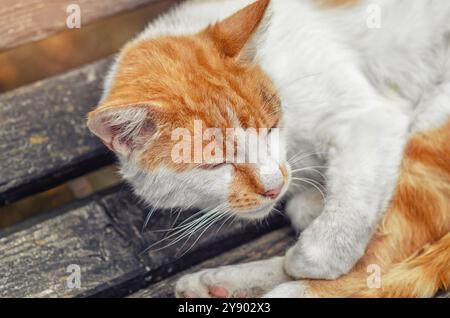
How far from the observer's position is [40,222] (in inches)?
75.9

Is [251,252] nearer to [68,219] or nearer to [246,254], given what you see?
[246,254]

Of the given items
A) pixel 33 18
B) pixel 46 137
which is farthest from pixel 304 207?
pixel 33 18

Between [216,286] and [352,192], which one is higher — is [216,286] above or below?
below

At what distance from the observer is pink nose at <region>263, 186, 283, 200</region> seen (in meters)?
1.64

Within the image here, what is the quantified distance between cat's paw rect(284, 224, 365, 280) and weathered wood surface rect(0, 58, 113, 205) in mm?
699

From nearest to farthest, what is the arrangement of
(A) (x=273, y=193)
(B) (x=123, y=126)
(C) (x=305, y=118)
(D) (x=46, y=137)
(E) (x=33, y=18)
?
(B) (x=123, y=126)
(A) (x=273, y=193)
(C) (x=305, y=118)
(D) (x=46, y=137)
(E) (x=33, y=18)

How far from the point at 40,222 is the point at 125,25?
1.34 meters

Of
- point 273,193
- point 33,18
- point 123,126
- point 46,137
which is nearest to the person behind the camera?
point 123,126

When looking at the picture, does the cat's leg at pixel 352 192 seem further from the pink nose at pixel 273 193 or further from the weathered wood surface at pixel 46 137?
the weathered wood surface at pixel 46 137

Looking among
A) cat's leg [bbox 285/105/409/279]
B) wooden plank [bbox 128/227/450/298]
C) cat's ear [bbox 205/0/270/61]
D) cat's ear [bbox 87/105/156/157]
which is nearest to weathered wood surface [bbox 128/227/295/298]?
wooden plank [bbox 128/227/450/298]

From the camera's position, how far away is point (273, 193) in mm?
1645

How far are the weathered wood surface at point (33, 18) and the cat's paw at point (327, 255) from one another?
1.07 metres

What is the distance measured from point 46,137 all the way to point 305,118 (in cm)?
77
